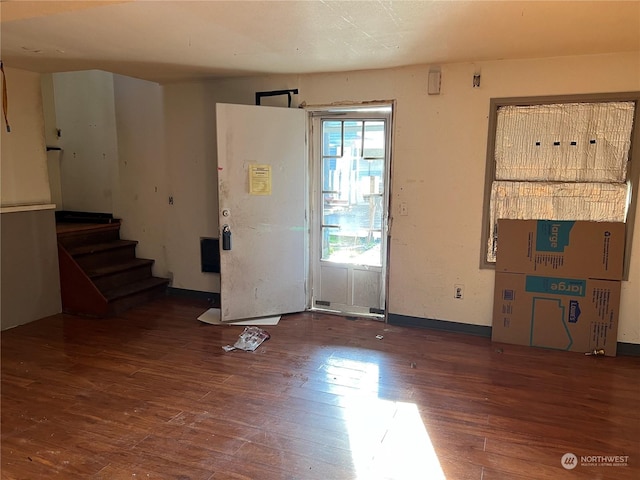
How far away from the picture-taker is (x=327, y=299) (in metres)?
4.64

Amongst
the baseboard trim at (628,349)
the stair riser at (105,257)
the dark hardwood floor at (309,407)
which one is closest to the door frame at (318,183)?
the dark hardwood floor at (309,407)

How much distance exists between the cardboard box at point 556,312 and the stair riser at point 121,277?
3904 millimetres

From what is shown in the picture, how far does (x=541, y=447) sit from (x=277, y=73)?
378 cm

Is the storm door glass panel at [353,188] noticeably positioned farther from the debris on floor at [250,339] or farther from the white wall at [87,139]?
the white wall at [87,139]

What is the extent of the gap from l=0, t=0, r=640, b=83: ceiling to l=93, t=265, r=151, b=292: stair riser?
2.16 meters

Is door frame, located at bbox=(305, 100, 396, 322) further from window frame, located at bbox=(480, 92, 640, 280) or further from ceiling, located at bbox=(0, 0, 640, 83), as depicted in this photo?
window frame, located at bbox=(480, 92, 640, 280)

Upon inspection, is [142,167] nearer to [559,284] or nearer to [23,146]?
[23,146]

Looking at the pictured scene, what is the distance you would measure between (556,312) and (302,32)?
9.87ft

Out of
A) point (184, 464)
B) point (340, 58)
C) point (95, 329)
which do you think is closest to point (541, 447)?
point (184, 464)

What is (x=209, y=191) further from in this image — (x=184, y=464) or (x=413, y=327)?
(x=184, y=464)

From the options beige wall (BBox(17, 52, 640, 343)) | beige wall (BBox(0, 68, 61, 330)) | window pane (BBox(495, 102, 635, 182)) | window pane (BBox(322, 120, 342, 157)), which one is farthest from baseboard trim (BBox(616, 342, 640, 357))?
beige wall (BBox(0, 68, 61, 330))

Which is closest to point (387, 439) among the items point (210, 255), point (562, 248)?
point (562, 248)

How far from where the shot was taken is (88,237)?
5004mm

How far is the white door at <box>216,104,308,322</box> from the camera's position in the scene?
4.09m
